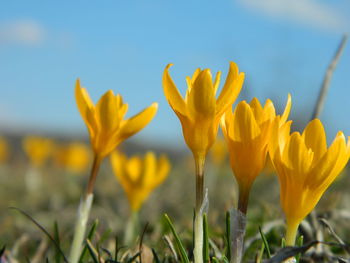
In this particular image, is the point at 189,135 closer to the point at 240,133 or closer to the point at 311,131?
the point at 240,133

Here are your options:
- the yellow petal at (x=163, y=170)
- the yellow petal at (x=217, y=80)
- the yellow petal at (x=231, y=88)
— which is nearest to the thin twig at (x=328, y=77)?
the yellow petal at (x=217, y=80)

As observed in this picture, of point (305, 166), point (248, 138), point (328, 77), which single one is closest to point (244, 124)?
point (248, 138)

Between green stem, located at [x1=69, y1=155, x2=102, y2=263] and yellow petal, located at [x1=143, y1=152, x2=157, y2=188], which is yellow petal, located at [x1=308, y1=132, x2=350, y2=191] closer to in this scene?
green stem, located at [x1=69, y1=155, x2=102, y2=263]

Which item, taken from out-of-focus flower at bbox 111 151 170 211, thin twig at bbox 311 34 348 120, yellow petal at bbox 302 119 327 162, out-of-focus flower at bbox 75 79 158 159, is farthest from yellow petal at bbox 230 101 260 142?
out-of-focus flower at bbox 111 151 170 211

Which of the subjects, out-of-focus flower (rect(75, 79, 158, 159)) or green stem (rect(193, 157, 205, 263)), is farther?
out-of-focus flower (rect(75, 79, 158, 159))

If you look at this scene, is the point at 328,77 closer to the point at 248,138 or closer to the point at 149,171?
the point at 248,138

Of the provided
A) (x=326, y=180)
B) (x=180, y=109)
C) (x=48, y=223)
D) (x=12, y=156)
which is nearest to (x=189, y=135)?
(x=180, y=109)
